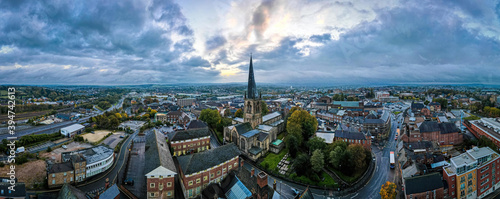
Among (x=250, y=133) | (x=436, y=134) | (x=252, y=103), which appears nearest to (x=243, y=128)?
(x=250, y=133)

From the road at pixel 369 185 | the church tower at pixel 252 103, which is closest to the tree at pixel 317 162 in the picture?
the road at pixel 369 185

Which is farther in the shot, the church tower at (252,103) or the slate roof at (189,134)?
the church tower at (252,103)

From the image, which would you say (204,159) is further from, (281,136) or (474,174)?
(474,174)

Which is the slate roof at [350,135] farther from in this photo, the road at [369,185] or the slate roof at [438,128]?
the slate roof at [438,128]

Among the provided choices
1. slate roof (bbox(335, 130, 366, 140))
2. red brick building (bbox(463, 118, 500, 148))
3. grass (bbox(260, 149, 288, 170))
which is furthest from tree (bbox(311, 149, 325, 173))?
red brick building (bbox(463, 118, 500, 148))

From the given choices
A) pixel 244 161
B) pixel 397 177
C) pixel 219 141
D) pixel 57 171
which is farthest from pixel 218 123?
pixel 397 177

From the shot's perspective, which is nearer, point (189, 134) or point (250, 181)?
point (250, 181)
